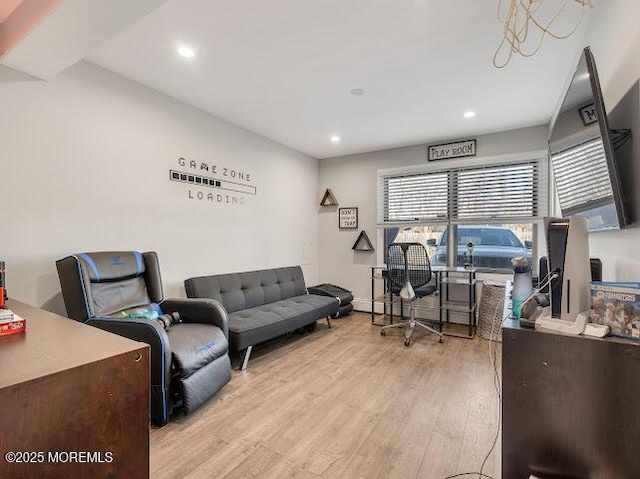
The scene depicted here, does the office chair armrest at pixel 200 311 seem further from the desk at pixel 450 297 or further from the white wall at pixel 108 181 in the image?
the desk at pixel 450 297

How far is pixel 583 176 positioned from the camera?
155 cm

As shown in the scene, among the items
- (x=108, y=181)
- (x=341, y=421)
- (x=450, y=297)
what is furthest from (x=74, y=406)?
(x=450, y=297)

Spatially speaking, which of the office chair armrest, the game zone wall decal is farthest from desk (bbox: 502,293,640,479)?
the game zone wall decal

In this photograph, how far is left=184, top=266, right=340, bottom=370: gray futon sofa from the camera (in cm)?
285

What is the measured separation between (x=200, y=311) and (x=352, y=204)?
3.12 meters

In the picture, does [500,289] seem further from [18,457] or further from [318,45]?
[18,457]

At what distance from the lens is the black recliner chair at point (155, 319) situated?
6.40ft

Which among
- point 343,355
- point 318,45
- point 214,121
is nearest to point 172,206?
point 214,121

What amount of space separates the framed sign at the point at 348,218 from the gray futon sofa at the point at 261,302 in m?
1.18

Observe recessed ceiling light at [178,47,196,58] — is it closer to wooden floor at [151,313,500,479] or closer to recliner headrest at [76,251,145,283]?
recliner headrest at [76,251,145,283]

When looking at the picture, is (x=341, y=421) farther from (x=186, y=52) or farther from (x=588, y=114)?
(x=186, y=52)

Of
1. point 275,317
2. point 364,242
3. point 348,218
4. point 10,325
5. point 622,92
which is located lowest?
point 275,317

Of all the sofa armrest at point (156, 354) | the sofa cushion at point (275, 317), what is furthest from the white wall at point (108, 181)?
the sofa armrest at point (156, 354)

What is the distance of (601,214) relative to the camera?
146 cm
